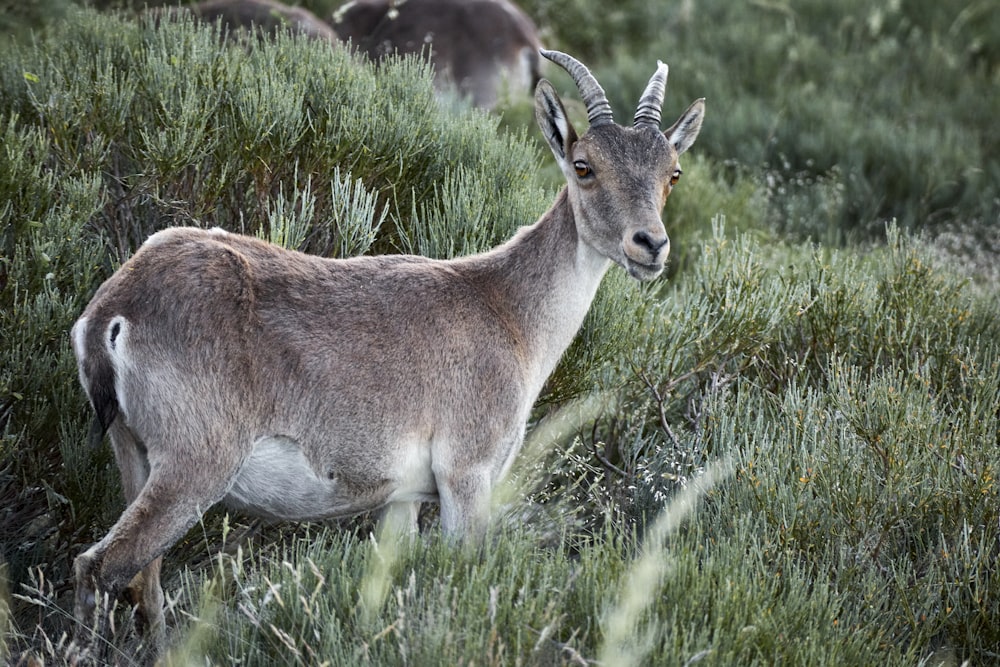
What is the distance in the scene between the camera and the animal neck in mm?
4855

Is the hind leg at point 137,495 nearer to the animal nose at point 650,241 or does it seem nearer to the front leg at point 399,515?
the front leg at point 399,515

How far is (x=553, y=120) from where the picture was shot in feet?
16.7

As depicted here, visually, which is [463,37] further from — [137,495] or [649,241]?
[137,495]

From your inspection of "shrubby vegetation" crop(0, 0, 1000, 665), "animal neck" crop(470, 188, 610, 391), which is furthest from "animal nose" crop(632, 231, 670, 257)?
"shrubby vegetation" crop(0, 0, 1000, 665)

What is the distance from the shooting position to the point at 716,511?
5.18m

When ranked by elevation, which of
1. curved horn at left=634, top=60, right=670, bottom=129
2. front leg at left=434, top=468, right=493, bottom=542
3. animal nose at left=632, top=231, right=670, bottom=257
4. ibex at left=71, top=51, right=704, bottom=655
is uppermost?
curved horn at left=634, top=60, right=670, bottom=129

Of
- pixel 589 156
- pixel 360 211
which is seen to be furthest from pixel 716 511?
pixel 360 211

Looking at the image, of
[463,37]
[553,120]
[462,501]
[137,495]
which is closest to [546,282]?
[553,120]

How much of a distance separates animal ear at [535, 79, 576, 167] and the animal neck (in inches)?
9.0

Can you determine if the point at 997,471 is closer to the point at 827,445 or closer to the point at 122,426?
the point at 827,445

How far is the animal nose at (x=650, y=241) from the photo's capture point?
4586 millimetres

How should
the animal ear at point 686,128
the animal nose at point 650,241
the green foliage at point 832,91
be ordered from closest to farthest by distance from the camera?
1. the animal nose at point 650,241
2. the animal ear at point 686,128
3. the green foliage at point 832,91

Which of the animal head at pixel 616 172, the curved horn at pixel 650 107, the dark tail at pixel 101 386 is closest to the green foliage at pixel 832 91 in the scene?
the curved horn at pixel 650 107

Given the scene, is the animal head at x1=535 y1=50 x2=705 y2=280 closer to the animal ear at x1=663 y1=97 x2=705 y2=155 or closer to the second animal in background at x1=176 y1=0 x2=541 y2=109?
the animal ear at x1=663 y1=97 x2=705 y2=155
